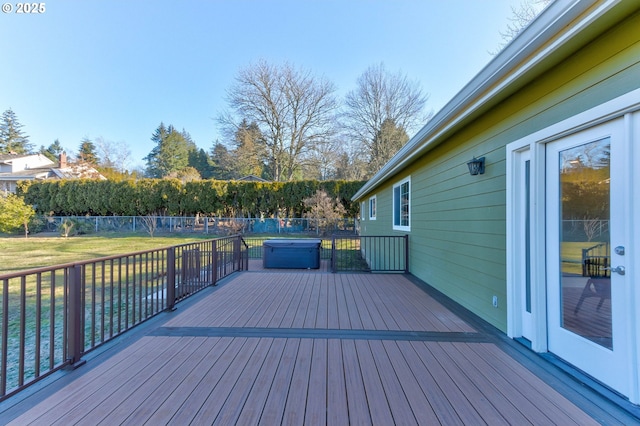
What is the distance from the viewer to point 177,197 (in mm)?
16250

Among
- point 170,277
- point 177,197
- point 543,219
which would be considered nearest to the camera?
point 543,219

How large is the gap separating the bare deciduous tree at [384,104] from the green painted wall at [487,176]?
42.8ft

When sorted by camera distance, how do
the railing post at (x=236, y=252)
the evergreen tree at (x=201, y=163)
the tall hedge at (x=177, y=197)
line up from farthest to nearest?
the evergreen tree at (x=201, y=163), the tall hedge at (x=177, y=197), the railing post at (x=236, y=252)

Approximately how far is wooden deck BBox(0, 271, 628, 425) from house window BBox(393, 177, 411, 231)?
2.95 metres

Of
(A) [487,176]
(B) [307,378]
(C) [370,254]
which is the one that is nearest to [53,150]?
(C) [370,254]

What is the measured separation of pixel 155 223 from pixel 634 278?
17.8 meters

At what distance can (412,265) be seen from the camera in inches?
220

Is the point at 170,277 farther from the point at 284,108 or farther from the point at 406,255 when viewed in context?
the point at 284,108

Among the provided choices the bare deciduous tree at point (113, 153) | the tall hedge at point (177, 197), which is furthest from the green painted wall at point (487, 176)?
the bare deciduous tree at point (113, 153)

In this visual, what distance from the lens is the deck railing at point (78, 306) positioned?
5.90 feet

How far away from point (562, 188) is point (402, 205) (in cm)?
430

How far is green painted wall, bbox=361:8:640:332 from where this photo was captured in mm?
1729

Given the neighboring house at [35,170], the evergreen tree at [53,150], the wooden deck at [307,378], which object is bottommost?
the wooden deck at [307,378]

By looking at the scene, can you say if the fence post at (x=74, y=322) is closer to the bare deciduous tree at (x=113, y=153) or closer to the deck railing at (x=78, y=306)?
the deck railing at (x=78, y=306)
